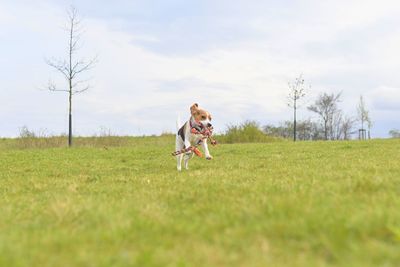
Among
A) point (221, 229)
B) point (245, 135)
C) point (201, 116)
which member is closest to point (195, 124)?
point (201, 116)

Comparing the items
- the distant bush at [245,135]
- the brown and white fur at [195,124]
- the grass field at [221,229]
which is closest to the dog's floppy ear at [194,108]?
the brown and white fur at [195,124]

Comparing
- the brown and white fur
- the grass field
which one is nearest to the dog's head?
the brown and white fur

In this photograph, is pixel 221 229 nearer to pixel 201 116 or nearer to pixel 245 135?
pixel 201 116

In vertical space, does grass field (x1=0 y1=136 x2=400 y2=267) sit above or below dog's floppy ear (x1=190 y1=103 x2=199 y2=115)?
below

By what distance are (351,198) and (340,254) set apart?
1.95 meters

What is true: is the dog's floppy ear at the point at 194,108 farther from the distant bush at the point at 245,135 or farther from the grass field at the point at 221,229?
the distant bush at the point at 245,135

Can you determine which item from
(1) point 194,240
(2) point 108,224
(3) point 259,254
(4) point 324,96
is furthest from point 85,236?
(4) point 324,96

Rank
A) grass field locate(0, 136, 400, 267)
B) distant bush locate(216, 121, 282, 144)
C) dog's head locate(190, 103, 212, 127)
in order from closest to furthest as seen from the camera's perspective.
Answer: grass field locate(0, 136, 400, 267) → dog's head locate(190, 103, 212, 127) → distant bush locate(216, 121, 282, 144)

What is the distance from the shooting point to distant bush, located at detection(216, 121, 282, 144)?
39.2 m

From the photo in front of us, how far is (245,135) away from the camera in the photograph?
39312 millimetres

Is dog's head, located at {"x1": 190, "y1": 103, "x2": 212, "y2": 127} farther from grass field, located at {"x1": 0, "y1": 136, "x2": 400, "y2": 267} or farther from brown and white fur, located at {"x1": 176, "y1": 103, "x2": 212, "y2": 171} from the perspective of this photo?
grass field, located at {"x1": 0, "y1": 136, "x2": 400, "y2": 267}

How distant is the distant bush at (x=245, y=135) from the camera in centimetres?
3919

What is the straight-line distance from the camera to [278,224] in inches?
161

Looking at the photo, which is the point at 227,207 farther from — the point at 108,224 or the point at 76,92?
the point at 76,92
